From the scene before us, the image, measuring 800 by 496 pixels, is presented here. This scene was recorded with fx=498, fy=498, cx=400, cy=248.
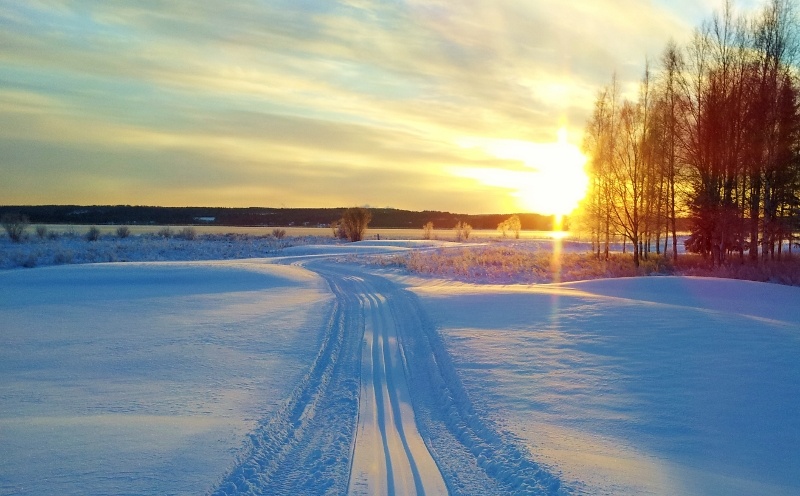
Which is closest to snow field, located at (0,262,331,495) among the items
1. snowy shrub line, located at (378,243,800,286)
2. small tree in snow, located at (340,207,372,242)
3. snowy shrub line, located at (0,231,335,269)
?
snowy shrub line, located at (378,243,800,286)

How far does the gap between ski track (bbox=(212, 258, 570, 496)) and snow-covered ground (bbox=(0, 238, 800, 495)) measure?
0.03 meters

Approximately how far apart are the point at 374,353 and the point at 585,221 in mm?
33727

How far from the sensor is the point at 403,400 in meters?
7.20

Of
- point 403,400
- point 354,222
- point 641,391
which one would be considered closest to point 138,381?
point 403,400

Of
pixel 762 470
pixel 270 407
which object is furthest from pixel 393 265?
pixel 762 470

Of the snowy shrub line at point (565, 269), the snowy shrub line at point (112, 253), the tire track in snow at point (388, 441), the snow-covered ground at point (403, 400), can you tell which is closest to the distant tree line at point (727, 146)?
the snowy shrub line at point (565, 269)

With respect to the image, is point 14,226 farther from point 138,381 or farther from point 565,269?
point 138,381

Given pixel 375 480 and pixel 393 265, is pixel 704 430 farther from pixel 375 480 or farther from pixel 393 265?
pixel 393 265

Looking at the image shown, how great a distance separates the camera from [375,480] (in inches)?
183

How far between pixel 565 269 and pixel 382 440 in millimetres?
26775

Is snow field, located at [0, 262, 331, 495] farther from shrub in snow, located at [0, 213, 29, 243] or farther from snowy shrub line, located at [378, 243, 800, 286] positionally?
shrub in snow, located at [0, 213, 29, 243]

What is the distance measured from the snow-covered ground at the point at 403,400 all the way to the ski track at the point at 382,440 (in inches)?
1.1

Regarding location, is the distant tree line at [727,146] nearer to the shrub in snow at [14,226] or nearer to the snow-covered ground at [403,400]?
the snow-covered ground at [403,400]

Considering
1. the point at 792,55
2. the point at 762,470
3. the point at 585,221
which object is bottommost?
the point at 762,470
